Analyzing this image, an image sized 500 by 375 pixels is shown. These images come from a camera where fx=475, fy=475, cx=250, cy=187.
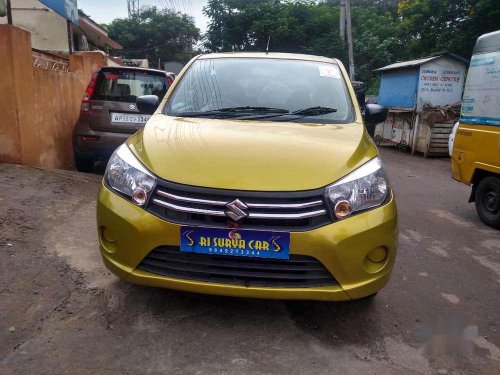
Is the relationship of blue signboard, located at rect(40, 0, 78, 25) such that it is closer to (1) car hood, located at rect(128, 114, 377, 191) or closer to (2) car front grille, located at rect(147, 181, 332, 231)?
(1) car hood, located at rect(128, 114, 377, 191)

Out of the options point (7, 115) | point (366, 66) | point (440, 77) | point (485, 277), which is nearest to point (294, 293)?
point (485, 277)

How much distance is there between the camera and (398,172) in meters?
9.91

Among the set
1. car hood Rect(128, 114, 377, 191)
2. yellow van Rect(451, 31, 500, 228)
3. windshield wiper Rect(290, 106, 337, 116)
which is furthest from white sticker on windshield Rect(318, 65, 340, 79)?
yellow van Rect(451, 31, 500, 228)

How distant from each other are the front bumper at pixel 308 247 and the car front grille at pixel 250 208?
0.07 meters

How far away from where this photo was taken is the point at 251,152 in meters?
2.80

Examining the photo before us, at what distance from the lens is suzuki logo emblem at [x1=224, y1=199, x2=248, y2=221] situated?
8.11 feet

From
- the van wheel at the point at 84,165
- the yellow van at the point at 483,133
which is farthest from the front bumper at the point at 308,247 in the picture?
the van wheel at the point at 84,165

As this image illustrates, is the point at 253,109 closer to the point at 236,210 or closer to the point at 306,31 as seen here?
the point at 236,210

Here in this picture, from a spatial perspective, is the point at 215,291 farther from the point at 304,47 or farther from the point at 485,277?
the point at 304,47

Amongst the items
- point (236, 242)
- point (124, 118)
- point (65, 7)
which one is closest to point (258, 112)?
point (236, 242)

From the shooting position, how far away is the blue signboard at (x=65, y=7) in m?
9.02

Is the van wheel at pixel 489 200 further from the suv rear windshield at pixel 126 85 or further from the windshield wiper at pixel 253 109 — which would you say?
the suv rear windshield at pixel 126 85

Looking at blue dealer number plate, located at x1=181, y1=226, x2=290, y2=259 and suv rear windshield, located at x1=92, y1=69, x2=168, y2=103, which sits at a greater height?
suv rear windshield, located at x1=92, y1=69, x2=168, y2=103

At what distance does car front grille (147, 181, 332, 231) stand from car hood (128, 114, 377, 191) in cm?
4
